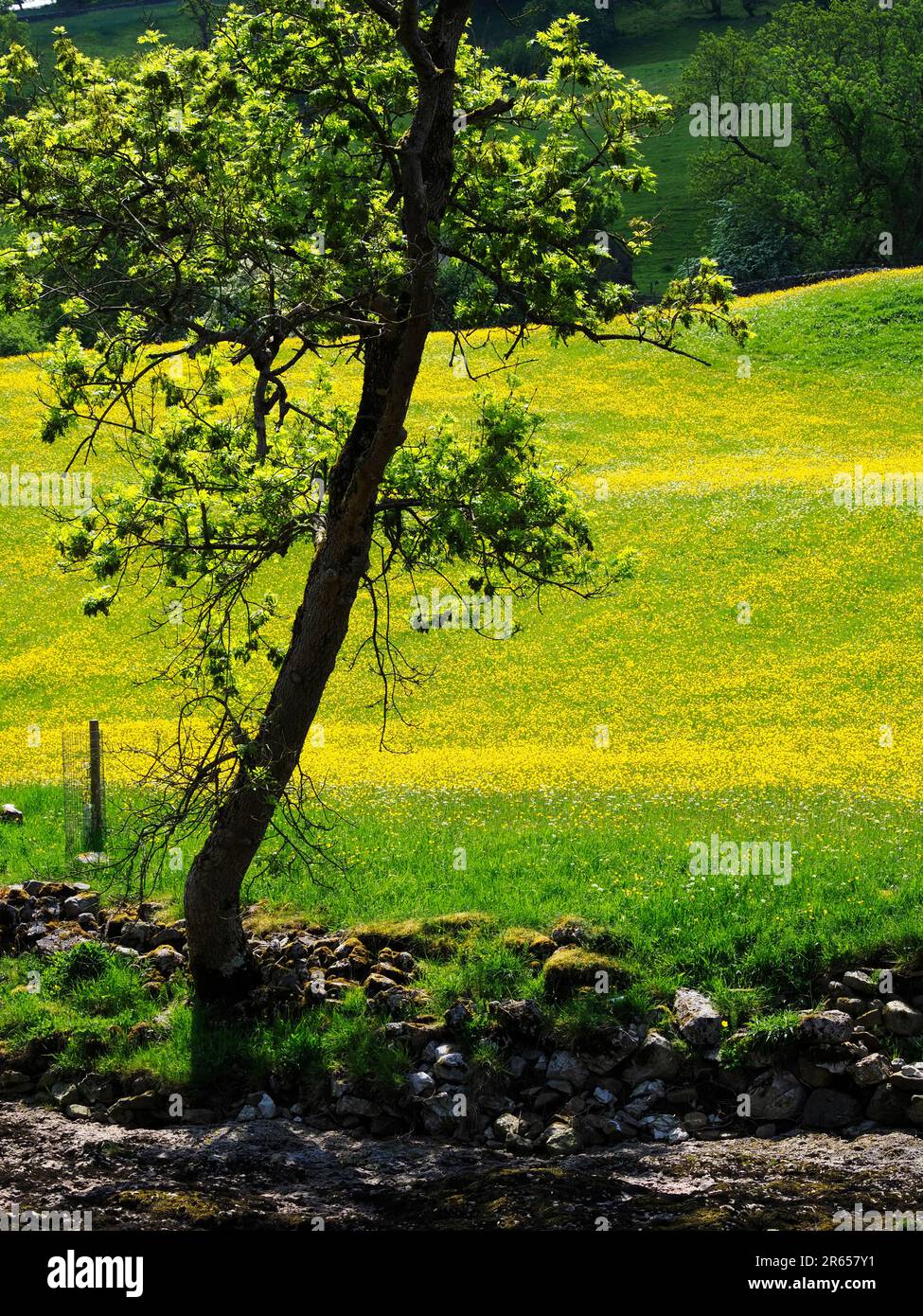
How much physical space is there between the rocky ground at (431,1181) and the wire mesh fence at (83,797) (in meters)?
6.82

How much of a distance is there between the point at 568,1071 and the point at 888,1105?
3297 millimetres

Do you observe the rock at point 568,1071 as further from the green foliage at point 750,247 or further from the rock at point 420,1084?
the green foliage at point 750,247

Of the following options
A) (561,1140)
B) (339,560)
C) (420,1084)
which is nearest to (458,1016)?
(420,1084)

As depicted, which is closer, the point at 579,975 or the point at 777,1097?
the point at 777,1097

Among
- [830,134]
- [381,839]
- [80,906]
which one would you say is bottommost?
[80,906]

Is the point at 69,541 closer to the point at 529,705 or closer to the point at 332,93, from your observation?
the point at 332,93

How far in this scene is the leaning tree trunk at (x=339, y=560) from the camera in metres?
14.9

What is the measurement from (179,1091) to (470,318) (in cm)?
972

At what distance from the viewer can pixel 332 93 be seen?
1525 centimetres

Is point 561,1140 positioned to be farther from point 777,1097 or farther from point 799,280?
point 799,280

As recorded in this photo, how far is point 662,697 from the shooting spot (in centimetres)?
2955
